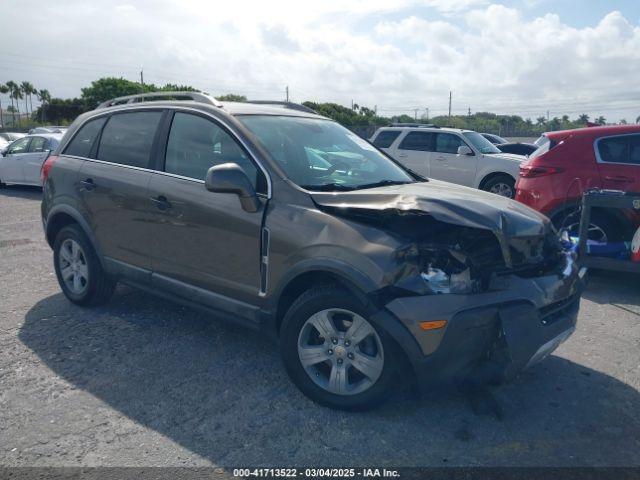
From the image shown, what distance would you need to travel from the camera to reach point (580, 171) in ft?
22.5

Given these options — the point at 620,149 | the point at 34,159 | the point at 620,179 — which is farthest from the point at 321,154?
the point at 34,159

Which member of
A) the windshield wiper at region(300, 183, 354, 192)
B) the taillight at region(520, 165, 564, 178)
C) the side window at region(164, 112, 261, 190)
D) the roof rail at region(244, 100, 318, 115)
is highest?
the roof rail at region(244, 100, 318, 115)

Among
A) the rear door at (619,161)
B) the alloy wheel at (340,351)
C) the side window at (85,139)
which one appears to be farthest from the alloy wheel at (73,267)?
the rear door at (619,161)

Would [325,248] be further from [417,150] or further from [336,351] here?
[417,150]

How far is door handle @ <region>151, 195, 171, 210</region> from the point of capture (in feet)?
14.4

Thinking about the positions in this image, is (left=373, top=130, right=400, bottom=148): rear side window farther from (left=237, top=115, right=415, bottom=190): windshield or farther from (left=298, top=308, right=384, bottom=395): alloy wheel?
(left=298, top=308, right=384, bottom=395): alloy wheel

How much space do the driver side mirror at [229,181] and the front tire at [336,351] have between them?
767mm

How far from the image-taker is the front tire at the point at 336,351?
3.41 meters

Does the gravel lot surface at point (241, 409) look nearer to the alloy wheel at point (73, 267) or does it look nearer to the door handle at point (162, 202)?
the alloy wheel at point (73, 267)

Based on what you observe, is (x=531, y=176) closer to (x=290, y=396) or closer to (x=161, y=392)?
(x=290, y=396)

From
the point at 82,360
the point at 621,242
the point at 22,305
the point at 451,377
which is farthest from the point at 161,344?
the point at 621,242

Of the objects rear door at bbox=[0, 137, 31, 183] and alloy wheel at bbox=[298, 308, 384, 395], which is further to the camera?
rear door at bbox=[0, 137, 31, 183]

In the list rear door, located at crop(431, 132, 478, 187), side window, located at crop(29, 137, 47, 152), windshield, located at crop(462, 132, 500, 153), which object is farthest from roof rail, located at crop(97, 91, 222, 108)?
side window, located at crop(29, 137, 47, 152)

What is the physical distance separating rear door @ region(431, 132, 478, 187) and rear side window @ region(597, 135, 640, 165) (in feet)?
19.7
